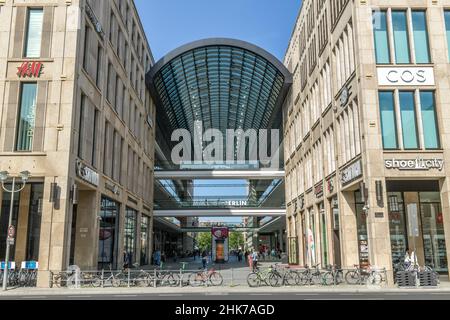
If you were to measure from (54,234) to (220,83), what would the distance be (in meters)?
42.5

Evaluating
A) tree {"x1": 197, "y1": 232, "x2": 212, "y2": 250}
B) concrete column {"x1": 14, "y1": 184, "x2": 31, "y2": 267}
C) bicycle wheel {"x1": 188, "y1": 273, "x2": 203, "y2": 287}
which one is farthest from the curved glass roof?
tree {"x1": 197, "y1": 232, "x2": 212, "y2": 250}

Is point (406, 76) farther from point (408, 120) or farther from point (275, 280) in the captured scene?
point (275, 280)

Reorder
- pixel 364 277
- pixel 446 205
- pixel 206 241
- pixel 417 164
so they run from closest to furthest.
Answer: pixel 364 277, pixel 446 205, pixel 417 164, pixel 206 241

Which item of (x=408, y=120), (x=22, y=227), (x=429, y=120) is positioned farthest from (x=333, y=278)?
(x=22, y=227)

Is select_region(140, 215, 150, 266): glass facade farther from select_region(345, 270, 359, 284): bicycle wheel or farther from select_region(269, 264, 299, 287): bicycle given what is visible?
select_region(345, 270, 359, 284): bicycle wheel

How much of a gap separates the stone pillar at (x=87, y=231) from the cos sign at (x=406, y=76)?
19.7 metres

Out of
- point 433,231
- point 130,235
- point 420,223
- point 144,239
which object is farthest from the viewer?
point 144,239

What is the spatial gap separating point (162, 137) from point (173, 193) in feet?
31.1

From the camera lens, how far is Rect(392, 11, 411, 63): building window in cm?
2473

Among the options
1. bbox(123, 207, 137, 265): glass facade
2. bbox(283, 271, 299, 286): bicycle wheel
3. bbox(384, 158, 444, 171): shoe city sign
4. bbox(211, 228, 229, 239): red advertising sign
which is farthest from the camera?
bbox(211, 228, 229, 239): red advertising sign

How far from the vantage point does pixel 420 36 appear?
81.5 feet

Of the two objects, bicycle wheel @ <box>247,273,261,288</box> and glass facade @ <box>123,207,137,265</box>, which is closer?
bicycle wheel @ <box>247,273,261,288</box>
